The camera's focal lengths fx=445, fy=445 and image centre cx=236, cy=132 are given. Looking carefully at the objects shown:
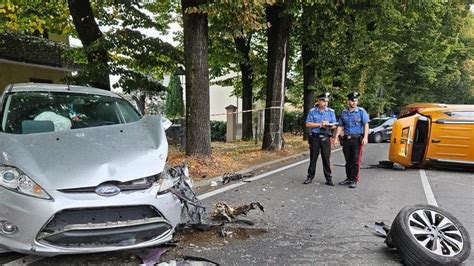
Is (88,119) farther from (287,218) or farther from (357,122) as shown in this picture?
(357,122)

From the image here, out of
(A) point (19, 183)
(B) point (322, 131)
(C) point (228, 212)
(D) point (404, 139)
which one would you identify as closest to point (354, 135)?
(B) point (322, 131)

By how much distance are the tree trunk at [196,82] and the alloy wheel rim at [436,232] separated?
6.48 m

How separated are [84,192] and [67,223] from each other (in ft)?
0.88

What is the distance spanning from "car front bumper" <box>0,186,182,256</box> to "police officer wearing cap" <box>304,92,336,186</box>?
5634 mm

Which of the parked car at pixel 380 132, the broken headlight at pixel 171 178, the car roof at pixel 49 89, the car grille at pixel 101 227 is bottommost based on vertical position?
the parked car at pixel 380 132

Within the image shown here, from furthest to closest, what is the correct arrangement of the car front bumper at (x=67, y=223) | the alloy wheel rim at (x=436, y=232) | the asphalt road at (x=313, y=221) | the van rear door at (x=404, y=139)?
1. the van rear door at (x=404, y=139)
2. the asphalt road at (x=313, y=221)
3. the alloy wheel rim at (x=436, y=232)
4. the car front bumper at (x=67, y=223)

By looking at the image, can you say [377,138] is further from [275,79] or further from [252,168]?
[252,168]

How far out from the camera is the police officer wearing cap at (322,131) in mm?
8766

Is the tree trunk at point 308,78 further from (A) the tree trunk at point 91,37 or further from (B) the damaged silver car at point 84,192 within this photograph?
(B) the damaged silver car at point 84,192

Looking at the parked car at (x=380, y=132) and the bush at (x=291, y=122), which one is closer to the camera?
the parked car at (x=380, y=132)

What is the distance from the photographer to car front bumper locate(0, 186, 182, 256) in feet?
11.3

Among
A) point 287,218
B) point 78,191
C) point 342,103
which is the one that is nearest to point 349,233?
point 287,218

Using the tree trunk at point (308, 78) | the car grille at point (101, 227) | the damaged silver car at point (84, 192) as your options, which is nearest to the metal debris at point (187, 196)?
the damaged silver car at point (84, 192)

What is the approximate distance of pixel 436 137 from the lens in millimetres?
10969
